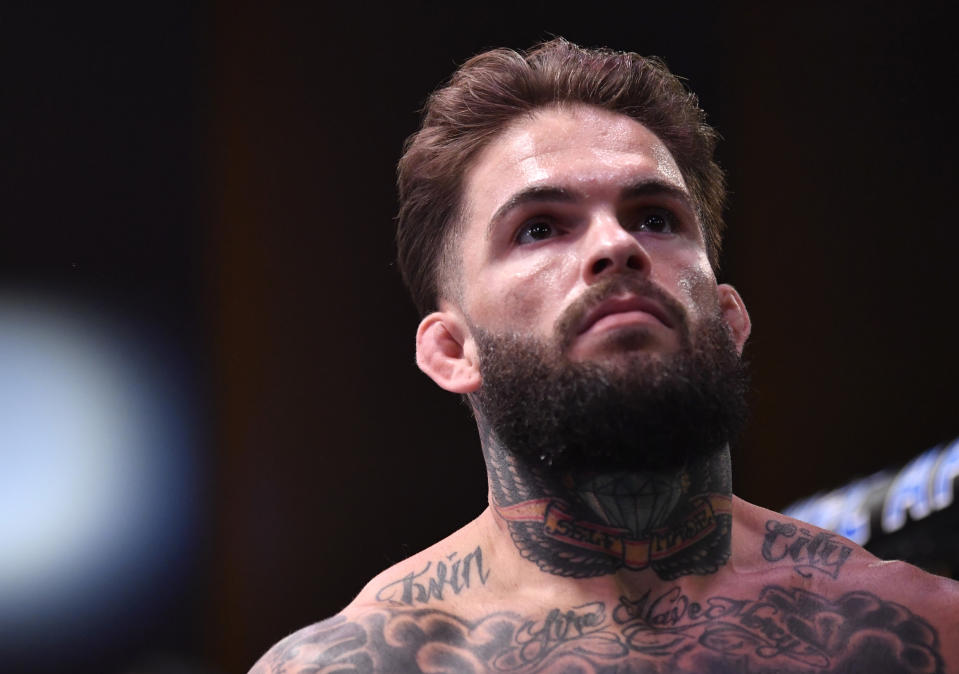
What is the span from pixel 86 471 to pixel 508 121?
1.63 meters

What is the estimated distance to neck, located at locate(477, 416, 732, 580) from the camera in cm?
225

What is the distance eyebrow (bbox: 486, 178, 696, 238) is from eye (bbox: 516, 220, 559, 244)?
49 mm

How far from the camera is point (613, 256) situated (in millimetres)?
2148

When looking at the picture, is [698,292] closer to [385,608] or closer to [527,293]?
[527,293]

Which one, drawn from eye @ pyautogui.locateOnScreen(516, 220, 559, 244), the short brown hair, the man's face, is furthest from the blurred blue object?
eye @ pyautogui.locateOnScreen(516, 220, 559, 244)

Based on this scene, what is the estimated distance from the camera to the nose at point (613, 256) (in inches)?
84.7

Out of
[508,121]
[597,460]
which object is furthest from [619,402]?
[508,121]

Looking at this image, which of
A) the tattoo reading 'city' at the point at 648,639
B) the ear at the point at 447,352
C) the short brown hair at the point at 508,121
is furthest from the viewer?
the short brown hair at the point at 508,121

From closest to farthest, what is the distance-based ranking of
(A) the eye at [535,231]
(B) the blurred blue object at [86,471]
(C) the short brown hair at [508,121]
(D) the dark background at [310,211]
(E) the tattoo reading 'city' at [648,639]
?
(E) the tattoo reading 'city' at [648,639] < (A) the eye at [535,231] < (C) the short brown hair at [508,121] < (B) the blurred blue object at [86,471] < (D) the dark background at [310,211]

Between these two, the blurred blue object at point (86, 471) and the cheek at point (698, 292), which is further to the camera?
the blurred blue object at point (86, 471)

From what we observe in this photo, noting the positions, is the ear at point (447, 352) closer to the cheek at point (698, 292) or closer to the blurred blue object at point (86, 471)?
the cheek at point (698, 292)

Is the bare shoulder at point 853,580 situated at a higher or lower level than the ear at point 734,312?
lower

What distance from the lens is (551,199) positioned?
230 cm

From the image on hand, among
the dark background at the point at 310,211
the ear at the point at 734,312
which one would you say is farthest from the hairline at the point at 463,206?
the dark background at the point at 310,211
